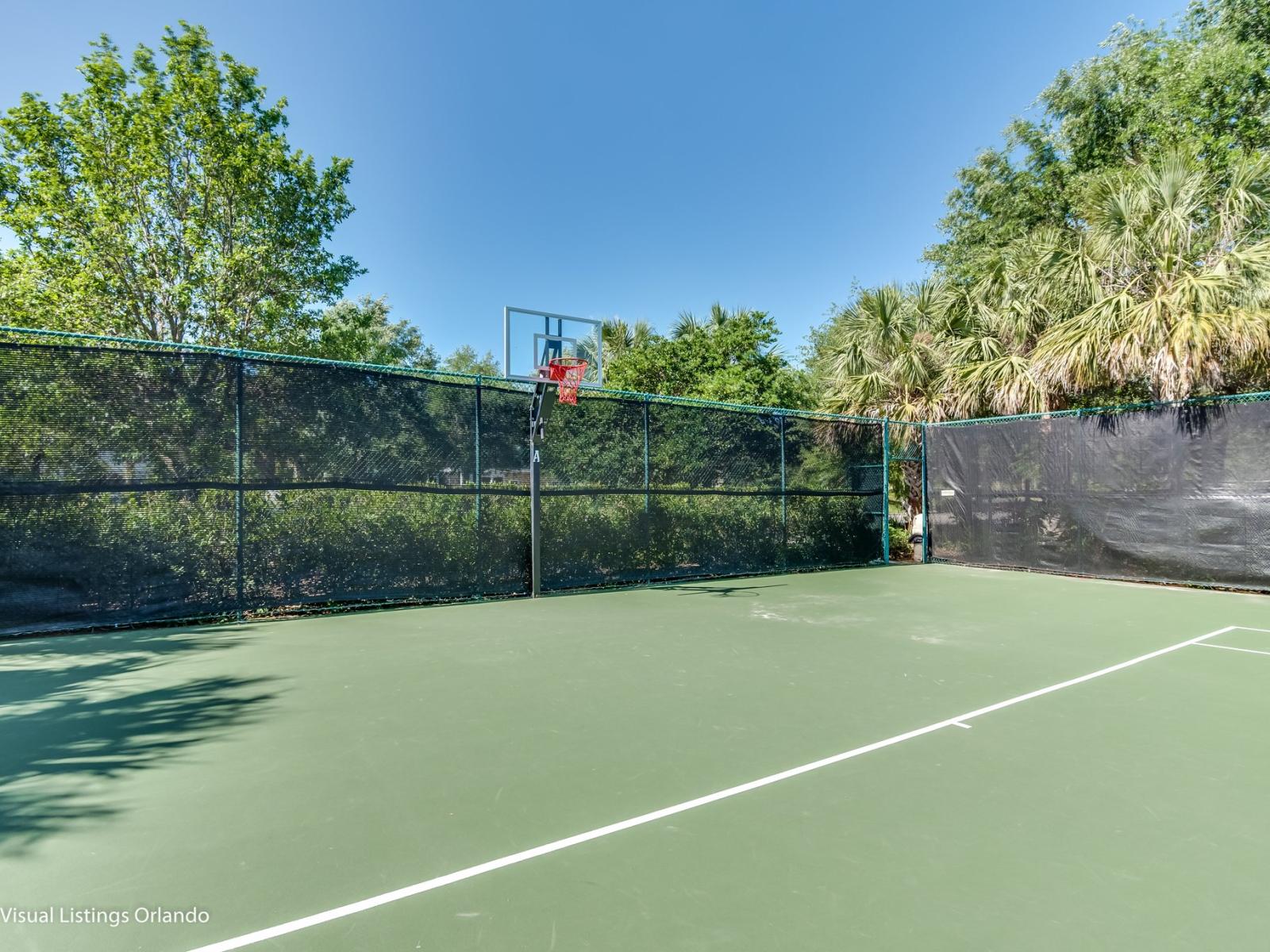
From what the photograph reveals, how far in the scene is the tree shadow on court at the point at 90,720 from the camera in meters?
2.16

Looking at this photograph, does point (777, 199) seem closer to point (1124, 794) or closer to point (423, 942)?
point (1124, 794)

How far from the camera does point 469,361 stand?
50656 mm

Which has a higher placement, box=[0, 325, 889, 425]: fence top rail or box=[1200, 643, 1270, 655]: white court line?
box=[0, 325, 889, 425]: fence top rail

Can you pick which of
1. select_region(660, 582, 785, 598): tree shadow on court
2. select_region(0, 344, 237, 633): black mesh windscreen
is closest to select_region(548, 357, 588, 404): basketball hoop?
select_region(660, 582, 785, 598): tree shadow on court

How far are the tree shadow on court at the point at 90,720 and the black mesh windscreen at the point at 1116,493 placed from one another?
377 inches

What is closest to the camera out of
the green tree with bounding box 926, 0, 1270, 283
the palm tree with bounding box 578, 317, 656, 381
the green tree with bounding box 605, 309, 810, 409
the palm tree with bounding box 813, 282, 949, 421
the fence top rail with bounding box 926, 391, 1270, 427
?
the fence top rail with bounding box 926, 391, 1270, 427

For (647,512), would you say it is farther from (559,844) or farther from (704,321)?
(704,321)

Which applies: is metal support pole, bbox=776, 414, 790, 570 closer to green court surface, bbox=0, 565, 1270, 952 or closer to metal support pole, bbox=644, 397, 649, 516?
metal support pole, bbox=644, 397, 649, 516

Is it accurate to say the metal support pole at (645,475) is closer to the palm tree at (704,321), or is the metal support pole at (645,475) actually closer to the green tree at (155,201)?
the green tree at (155,201)

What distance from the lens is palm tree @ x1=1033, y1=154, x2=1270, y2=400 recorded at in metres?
6.73

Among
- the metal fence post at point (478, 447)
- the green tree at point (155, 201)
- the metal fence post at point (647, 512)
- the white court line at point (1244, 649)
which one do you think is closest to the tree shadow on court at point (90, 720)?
the metal fence post at point (478, 447)

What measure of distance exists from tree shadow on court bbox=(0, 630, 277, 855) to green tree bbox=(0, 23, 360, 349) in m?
8.35

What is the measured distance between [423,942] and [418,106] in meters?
16.1

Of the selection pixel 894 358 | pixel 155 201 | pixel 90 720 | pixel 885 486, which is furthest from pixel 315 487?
pixel 894 358
